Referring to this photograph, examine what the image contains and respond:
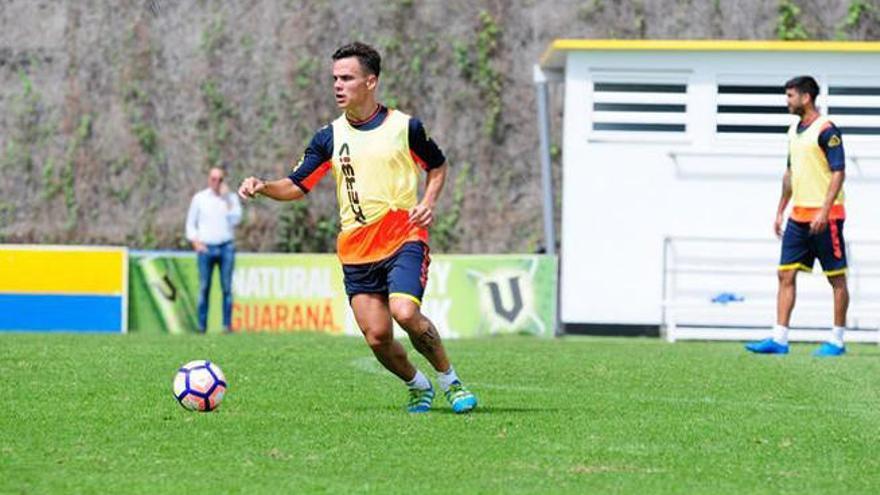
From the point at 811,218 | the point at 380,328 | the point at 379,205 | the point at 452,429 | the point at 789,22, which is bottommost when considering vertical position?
the point at 452,429

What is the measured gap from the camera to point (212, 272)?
23219 millimetres

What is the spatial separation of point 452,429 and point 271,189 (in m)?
1.88

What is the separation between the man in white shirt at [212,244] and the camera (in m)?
23.1

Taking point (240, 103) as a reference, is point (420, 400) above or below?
below

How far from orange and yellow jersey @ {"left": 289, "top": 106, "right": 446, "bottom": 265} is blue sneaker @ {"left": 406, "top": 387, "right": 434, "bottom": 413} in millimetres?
812

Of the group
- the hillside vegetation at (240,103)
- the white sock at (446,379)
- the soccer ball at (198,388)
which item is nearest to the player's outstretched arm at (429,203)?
the white sock at (446,379)

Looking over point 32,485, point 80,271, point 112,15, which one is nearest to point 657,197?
point 80,271

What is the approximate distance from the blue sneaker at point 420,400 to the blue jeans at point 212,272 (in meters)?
12.2

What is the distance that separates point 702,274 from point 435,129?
802cm

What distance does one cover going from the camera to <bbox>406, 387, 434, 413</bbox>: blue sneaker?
1110 centimetres

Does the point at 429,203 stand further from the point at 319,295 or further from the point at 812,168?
the point at 319,295

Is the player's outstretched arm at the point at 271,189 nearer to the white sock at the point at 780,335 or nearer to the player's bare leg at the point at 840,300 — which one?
the white sock at the point at 780,335

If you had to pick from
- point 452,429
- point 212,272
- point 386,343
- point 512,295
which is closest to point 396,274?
point 386,343

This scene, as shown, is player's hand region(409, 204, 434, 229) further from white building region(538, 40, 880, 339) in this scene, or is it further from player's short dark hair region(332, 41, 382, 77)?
white building region(538, 40, 880, 339)
